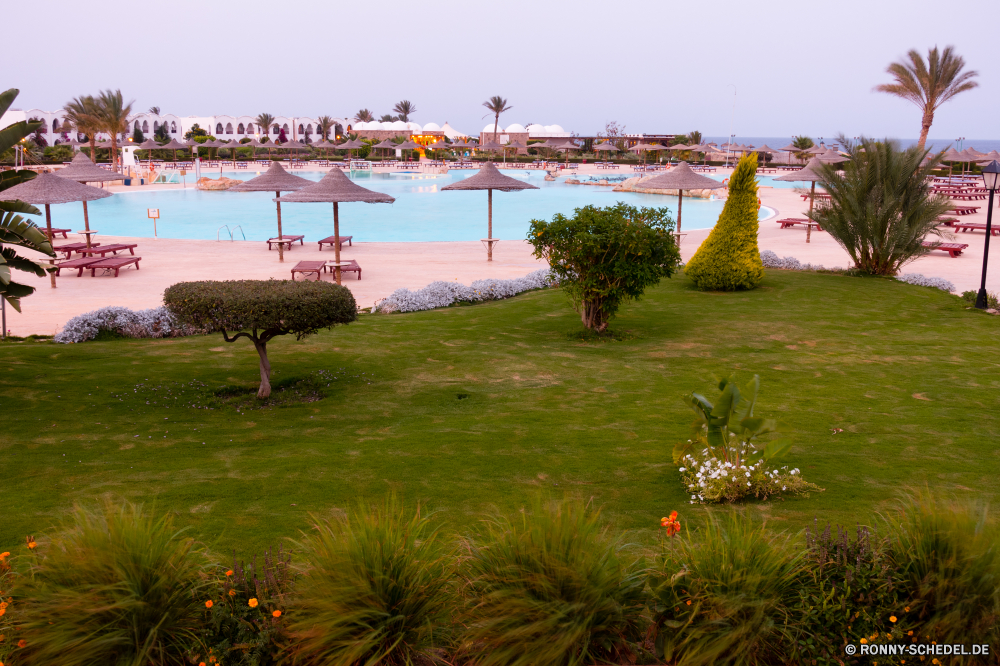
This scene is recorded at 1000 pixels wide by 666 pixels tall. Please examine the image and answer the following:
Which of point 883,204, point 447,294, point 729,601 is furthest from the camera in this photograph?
point 883,204

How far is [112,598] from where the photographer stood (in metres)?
2.87

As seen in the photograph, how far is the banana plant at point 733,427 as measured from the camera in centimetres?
479

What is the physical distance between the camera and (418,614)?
3043 mm

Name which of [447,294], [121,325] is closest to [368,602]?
[121,325]

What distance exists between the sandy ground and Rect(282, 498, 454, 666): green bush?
9.31 m

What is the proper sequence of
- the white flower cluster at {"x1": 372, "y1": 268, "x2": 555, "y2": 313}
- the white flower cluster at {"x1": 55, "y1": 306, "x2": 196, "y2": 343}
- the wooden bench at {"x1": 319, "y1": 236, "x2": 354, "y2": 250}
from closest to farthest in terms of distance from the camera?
the white flower cluster at {"x1": 55, "y1": 306, "x2": 196, "y2": 343}
the white flower cluster at {"x1": 372, "y1": 268, "x2": 555, "y2": 313}
the wooden bench at {"x1": 319, "y1": 236, "x2": 354, "y2": 250}

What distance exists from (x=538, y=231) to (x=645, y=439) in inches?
178

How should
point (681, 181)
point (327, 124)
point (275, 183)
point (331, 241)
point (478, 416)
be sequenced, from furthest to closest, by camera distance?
point (327, 124), point (331, 241), point (681, 181), point (275, 183), point (478, 416)

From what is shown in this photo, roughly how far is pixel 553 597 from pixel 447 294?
9.97 meters

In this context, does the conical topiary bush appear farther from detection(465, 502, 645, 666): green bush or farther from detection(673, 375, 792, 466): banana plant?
detection(465, 502, 645, 666): green bush

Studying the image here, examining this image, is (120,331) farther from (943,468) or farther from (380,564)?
(943,468)

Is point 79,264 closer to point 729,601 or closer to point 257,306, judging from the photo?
point 257,306

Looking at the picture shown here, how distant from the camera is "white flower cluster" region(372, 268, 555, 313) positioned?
12.3m

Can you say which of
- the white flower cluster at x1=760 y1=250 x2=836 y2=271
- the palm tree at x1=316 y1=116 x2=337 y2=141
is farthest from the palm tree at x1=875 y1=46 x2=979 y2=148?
the palm tree at x1=316 y1=116 x2=337 y2=141
